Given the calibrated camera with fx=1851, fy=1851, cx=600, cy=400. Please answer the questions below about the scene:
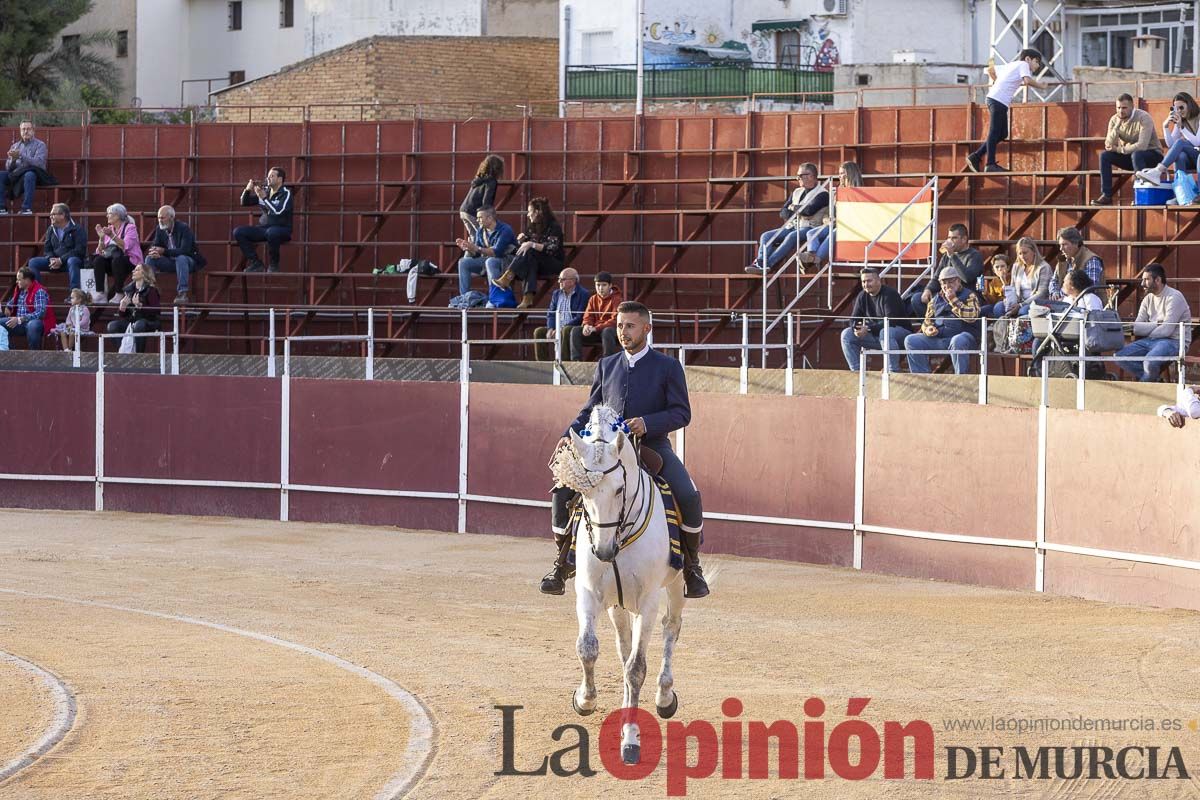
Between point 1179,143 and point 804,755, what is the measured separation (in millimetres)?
13199

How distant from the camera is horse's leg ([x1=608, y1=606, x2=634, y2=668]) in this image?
9727 mm

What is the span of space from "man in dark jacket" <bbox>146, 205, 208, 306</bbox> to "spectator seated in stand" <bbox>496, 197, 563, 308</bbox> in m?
5.02

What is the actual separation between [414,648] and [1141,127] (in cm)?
1197

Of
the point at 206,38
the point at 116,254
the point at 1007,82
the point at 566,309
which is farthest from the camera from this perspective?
the point at 206,38

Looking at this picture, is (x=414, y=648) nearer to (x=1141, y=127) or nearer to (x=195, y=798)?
(x=195, y=798)

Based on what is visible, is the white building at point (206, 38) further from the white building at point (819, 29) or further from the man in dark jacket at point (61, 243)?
the man in dark jacket at point (61, 243)

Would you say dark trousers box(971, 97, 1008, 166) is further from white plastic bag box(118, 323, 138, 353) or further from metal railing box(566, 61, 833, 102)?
metal railing box(566, 61, 833, 102)

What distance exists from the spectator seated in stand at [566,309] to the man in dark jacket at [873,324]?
3112mm

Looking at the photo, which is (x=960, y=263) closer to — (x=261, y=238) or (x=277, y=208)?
(x=277, y=208)

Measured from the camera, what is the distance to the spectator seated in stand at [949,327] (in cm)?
1769

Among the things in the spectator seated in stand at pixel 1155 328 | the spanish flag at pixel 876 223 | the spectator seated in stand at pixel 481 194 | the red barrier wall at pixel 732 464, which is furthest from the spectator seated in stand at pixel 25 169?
the spectator seated in stand at pixel 1155 328

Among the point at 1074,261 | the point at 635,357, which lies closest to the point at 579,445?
the point at 635,357

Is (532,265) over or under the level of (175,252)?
under

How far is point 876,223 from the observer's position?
2188 cm
